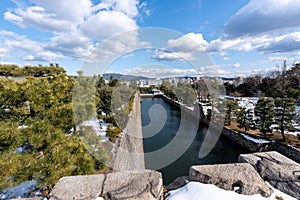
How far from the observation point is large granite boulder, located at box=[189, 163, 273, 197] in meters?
1.34

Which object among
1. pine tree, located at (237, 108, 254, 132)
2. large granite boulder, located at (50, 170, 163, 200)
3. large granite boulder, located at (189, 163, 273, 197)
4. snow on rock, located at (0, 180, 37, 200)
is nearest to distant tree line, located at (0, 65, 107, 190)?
snow on rock, located at (0, 180, 37, 200)

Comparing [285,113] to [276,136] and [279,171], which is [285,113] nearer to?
[276,136]

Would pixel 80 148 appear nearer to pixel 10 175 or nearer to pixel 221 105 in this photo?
pixel 10 175

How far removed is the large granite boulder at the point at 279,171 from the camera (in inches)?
54.8

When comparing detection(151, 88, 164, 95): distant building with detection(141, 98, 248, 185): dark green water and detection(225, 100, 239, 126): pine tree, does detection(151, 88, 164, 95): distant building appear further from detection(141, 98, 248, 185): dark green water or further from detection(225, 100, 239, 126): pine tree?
detection(141, 98, 248, 185): dark green water

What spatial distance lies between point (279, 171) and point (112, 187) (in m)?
1.49

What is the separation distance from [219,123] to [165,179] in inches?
237

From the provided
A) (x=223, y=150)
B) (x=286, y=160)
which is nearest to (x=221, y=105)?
(x=223, y=150)

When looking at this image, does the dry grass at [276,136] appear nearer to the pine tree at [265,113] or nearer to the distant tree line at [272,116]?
the distant tree line at [272,116]

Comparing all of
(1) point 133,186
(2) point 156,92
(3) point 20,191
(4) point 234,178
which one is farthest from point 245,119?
(2) point 156,92

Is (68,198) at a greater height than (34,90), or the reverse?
(34,90)

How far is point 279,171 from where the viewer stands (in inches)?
58.3

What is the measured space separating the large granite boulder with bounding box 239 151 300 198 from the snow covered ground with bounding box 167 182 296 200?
0.25 feet

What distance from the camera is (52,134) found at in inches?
101
